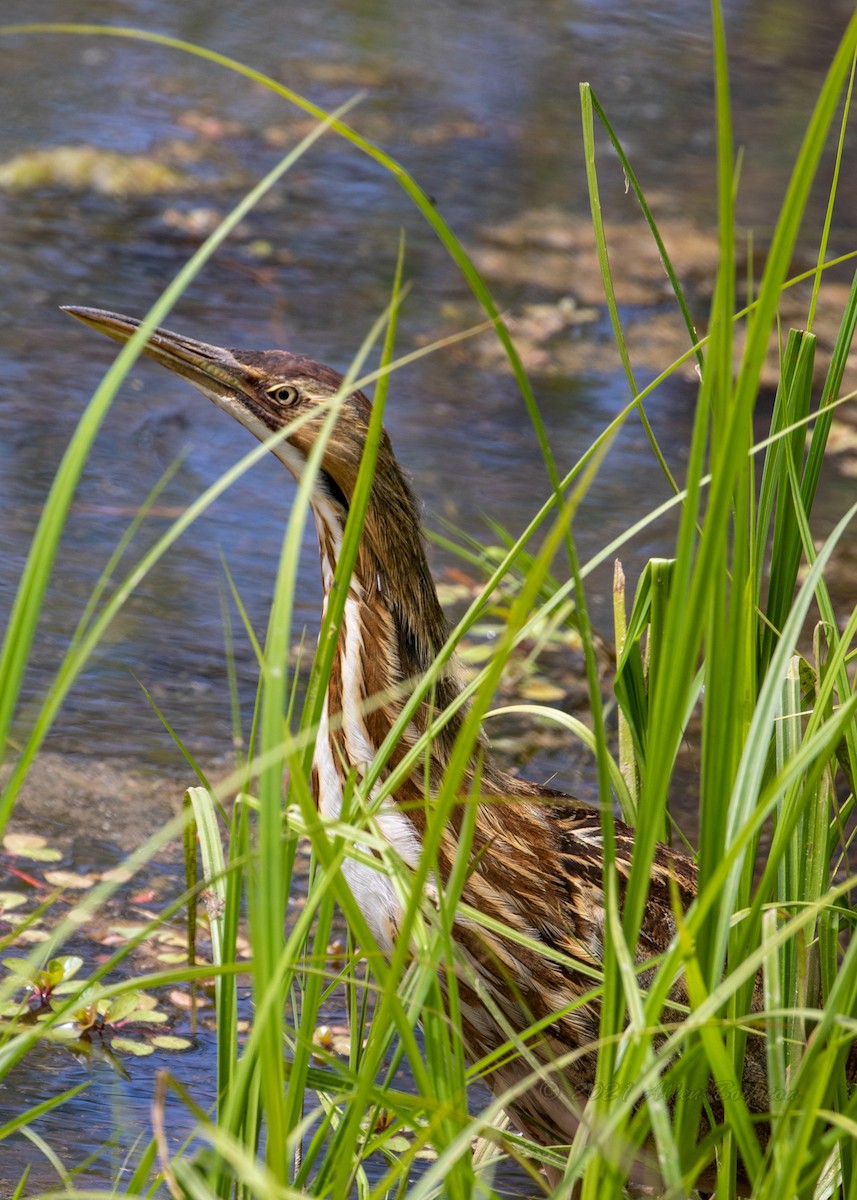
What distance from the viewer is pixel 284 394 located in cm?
234

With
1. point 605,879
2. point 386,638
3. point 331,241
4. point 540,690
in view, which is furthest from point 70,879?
point 331,241

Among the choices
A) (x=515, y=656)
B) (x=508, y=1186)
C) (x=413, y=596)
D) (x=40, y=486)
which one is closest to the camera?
(x=413, y=596)

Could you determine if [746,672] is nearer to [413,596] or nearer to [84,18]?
[413,596]

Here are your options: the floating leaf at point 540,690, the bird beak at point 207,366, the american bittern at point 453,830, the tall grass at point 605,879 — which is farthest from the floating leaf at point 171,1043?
the floating leaf at point 540,690

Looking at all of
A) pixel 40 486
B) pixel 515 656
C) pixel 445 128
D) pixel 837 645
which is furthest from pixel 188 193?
pixel 837 645

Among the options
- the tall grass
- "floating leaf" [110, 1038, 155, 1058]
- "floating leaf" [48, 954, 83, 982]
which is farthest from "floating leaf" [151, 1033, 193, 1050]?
the tall grass

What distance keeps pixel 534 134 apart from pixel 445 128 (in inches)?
14.6

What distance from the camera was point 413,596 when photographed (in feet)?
7.19

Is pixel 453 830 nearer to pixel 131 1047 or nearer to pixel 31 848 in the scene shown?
pixel 131 1047

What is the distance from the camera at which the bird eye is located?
7.64ft

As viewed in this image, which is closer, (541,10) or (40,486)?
(40,486)

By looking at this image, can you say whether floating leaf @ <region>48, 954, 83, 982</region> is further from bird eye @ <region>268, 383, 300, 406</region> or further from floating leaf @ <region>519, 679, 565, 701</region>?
floating leaf @ <region>519, 679, 565, 701</region>

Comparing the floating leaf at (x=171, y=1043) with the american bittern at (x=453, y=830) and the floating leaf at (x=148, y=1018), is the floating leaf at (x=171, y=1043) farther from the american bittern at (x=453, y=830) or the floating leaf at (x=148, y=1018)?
the american bittern at (x=453, y=830)

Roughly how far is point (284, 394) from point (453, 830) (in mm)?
667
